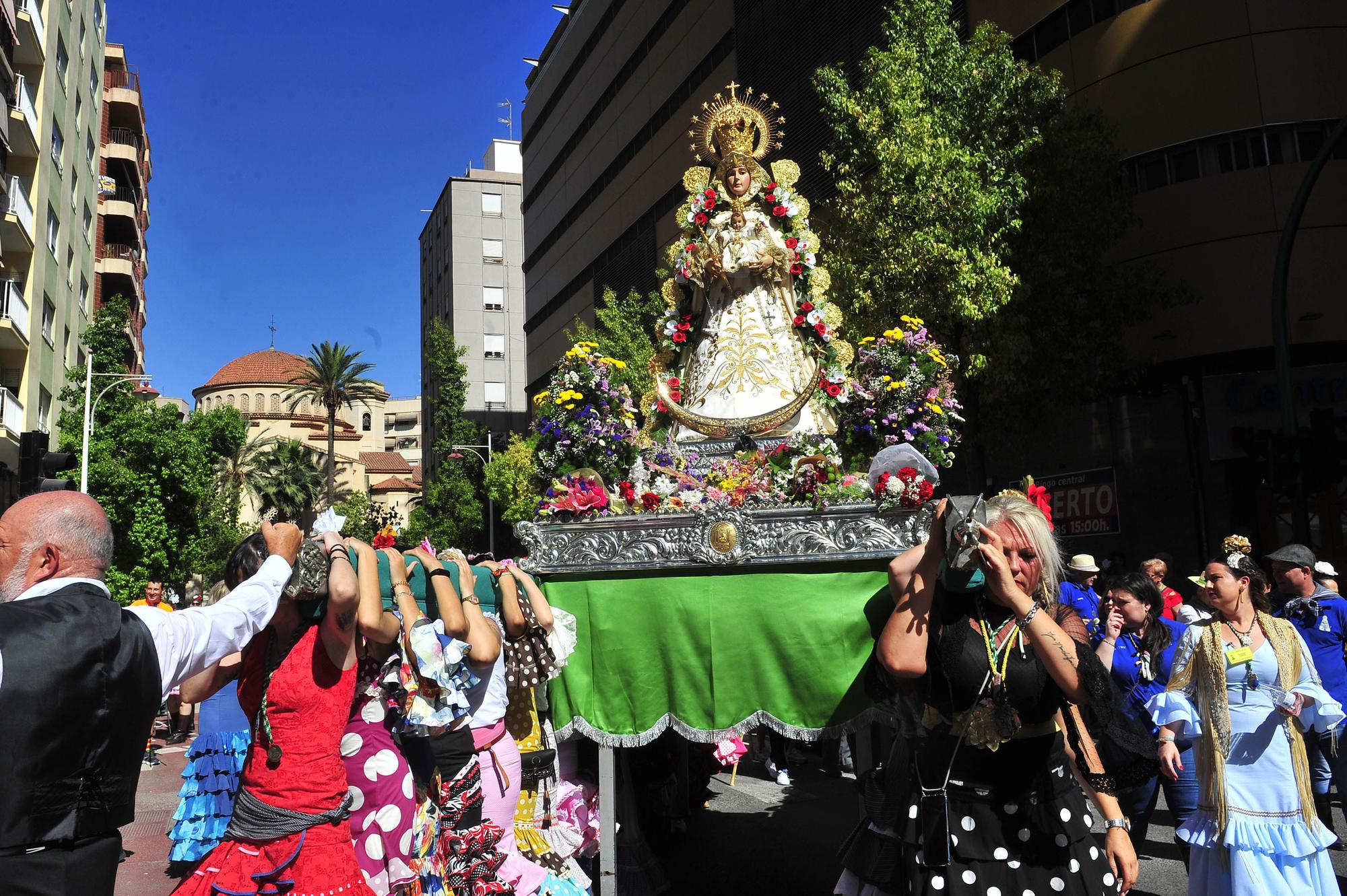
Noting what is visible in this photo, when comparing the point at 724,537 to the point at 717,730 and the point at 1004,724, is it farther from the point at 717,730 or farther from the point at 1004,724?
the point at 1004,724

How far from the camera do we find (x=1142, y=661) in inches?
271

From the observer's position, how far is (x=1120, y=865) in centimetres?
361

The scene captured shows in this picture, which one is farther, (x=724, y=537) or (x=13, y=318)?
(x=13, y=318)

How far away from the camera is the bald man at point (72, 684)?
2660mm

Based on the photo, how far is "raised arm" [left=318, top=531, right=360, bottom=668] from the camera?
12.4 ft

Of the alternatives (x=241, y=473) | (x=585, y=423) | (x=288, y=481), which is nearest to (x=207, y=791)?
(x=585, y=423)

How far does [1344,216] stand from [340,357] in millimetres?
49279

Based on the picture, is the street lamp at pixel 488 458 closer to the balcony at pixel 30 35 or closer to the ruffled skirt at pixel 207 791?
the balcony at pixel 30 35

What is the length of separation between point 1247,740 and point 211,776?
677 centimetres

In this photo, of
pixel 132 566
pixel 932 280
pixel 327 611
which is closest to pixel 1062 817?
pixel 327 611

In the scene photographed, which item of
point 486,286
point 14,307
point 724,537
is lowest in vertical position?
point 724,537

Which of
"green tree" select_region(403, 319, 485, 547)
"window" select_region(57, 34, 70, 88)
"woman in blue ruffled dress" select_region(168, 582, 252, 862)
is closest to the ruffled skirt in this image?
"woman in blue ruffled dress" select_region(168, 582, 252, 862)

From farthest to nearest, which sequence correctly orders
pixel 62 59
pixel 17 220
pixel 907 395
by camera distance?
pixel 62 59, pixel 17 220, pixel 907 395

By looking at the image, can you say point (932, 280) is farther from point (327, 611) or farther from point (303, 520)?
point (303, 520)
